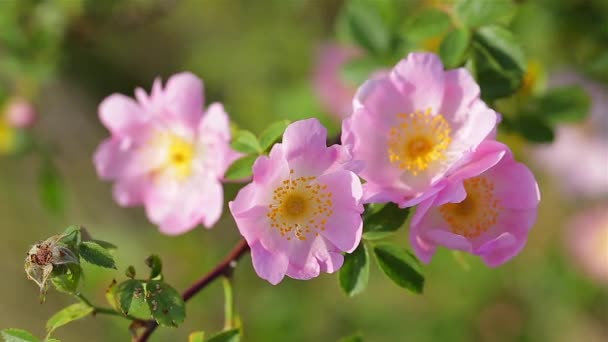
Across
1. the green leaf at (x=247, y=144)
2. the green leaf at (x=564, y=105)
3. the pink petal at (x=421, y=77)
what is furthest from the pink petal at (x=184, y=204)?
the green leaf at (x=564, y=105)

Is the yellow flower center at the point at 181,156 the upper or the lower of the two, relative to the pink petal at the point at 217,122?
lower

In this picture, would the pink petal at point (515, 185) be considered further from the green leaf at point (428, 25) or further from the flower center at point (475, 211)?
the green leaf at point (428, 25)

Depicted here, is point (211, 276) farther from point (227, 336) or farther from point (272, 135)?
point (272, 135)

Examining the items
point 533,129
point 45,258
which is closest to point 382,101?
point 533,129

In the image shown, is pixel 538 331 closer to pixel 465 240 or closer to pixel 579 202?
pixel 579 202

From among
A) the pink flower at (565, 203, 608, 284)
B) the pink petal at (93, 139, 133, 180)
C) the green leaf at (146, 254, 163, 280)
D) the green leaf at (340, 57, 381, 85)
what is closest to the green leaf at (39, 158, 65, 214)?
the pink petal at (93, 139, 133, 180)
